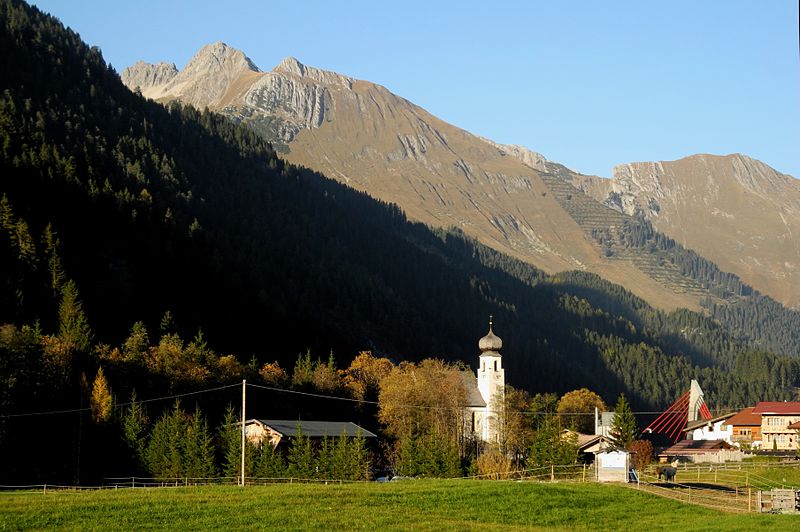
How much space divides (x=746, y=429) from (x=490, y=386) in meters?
41.7

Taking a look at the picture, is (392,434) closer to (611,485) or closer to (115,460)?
(115,460)

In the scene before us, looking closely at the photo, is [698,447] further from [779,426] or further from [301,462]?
[301,462]

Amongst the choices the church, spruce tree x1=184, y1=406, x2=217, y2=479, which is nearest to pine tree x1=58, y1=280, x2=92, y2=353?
spruce tree x1=184, y1=406, x2=217, y2=479

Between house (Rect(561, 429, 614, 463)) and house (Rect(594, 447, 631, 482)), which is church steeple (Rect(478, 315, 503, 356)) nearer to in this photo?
house (Rect(561, 429, 614, 463))

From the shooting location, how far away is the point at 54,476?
104250 millimetres

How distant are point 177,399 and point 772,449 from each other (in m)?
82.6

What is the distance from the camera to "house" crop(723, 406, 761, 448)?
175625 mm

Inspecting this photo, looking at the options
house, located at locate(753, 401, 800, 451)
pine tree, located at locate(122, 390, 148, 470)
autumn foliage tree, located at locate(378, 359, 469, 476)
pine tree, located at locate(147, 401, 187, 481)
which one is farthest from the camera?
house, located at locate(753, 401, 800, 451)

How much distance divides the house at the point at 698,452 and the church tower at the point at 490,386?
2239cm

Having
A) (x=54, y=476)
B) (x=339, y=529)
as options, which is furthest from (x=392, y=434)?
(x=339, y=529)

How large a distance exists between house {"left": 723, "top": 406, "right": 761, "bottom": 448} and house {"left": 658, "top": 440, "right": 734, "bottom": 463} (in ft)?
18.4

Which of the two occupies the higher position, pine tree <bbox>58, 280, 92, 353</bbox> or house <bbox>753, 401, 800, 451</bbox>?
pine tree <bbox>58, 280, 92, 353</bbox>

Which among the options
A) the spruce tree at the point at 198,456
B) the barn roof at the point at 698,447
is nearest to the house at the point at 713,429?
the barn roof at the point at 698,447

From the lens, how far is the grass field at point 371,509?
59250mm
